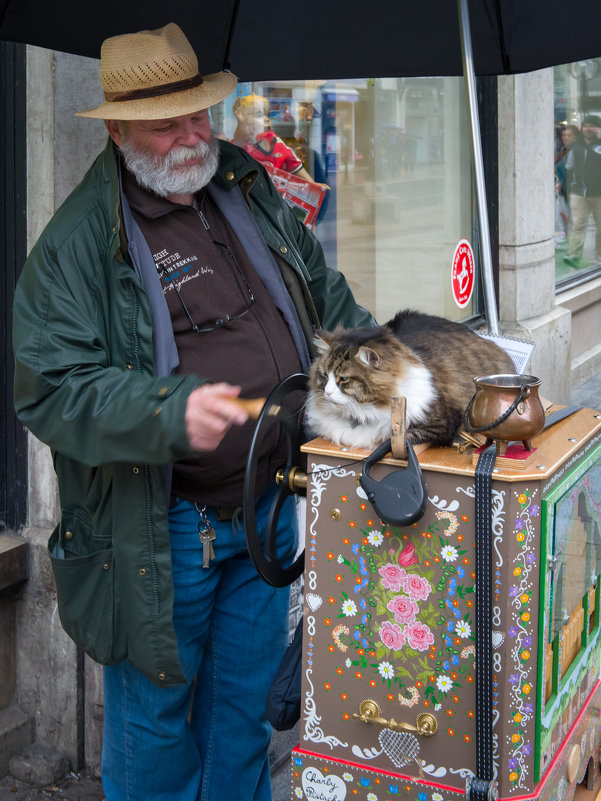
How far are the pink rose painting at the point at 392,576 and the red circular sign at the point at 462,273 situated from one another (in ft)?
11.7

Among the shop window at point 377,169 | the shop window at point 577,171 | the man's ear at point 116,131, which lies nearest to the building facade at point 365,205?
the shop window at point 377,169

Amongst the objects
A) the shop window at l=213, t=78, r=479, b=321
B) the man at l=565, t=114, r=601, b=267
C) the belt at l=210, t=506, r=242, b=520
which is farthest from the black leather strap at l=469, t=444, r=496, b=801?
the man at l=565, t=114, r=601, b=267

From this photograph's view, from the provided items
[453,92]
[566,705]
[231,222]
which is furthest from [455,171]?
[566,705]

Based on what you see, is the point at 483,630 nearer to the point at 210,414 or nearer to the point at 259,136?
the point at 210,414

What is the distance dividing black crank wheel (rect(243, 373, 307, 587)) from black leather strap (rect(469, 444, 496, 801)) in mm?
432

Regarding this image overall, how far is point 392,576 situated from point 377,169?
11.1ft

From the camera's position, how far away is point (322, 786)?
1949 millimetres

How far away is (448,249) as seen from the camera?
18.0ft

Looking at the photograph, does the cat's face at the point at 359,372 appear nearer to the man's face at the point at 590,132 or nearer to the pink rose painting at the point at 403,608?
the pink rose painting at the point at 403,608

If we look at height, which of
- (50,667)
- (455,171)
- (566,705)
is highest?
(455,171)

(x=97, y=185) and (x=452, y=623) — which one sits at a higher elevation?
(x=97, y=185)

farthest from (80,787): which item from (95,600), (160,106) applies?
(160,106)

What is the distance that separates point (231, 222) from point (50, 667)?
1.61m

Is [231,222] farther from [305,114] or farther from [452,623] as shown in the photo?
[305,114]
